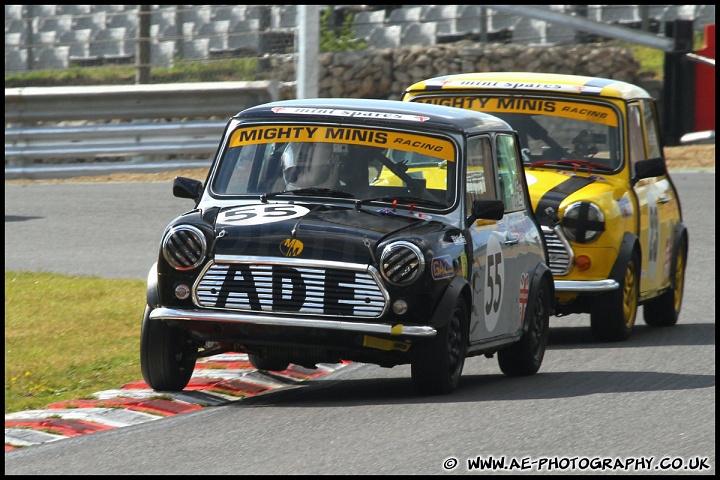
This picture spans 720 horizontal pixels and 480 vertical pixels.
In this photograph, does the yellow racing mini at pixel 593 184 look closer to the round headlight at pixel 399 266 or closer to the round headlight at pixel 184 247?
the round headlight at pixel 399 266

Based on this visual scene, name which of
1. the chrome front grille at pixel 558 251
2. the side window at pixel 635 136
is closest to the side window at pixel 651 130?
the side window at pixel 635 136

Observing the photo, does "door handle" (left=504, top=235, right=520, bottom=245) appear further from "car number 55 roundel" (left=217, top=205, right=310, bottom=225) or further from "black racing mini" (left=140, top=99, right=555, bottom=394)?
"car number 55 roundel" (left=217, top=205, right=310, bottom=225)

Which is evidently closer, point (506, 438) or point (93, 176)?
point (506, 438)

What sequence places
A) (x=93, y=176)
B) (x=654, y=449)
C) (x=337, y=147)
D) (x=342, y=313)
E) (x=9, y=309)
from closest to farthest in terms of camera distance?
1. (x=654, y=449)
2. (x=342, y=313)
3. (x=337, y=147)
4. (x=9, y=309)
5. (x=93, y=176)

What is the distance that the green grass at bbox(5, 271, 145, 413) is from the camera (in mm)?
8367

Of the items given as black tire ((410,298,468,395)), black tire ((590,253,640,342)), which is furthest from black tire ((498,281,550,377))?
black tire ((590,253,640,342))

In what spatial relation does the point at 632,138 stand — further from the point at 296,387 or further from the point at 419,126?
the point at 296,387

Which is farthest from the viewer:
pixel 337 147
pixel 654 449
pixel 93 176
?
pixel 93 176

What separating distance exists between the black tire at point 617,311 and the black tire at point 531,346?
154 cm

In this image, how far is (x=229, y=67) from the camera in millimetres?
21656

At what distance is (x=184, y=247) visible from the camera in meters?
7.90

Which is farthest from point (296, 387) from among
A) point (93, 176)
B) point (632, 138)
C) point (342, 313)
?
point (93, 176)

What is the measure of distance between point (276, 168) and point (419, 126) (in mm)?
896

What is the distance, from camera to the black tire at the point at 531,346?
30.3 ft
